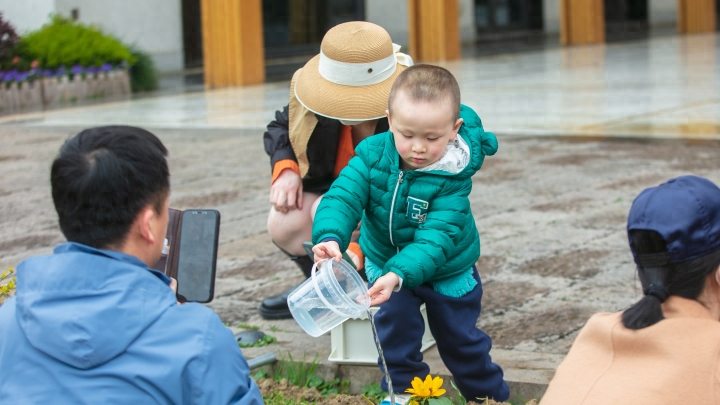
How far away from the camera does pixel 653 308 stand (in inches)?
71.6

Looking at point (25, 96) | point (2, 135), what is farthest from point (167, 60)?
point (2, 135)

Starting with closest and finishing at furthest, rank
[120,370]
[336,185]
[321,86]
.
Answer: [120,370]
[336,185]
[321,86]

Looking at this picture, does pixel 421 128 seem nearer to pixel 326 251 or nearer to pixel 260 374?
pixel 326 251

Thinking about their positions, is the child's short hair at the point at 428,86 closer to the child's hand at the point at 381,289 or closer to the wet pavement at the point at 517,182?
the child's hand at the point at 381,289

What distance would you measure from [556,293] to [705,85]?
28.3 feet

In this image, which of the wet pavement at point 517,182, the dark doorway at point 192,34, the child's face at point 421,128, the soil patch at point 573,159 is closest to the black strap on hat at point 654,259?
the child's face at point 421,128

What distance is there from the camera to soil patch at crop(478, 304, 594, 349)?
12.2 ft

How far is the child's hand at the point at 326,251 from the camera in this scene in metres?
2.56

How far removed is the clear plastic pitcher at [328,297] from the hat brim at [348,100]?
82cm

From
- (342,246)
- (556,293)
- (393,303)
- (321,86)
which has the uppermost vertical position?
(321,86)

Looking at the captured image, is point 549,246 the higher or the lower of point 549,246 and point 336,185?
the lower

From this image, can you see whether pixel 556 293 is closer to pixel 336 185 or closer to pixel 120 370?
pixel 336 185

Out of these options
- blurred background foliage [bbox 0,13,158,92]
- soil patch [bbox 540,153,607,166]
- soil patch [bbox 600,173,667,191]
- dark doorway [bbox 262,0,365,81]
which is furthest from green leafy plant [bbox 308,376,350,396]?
dark doorway [bbox 262,0,365,81]

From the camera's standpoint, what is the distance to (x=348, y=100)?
328 cm
